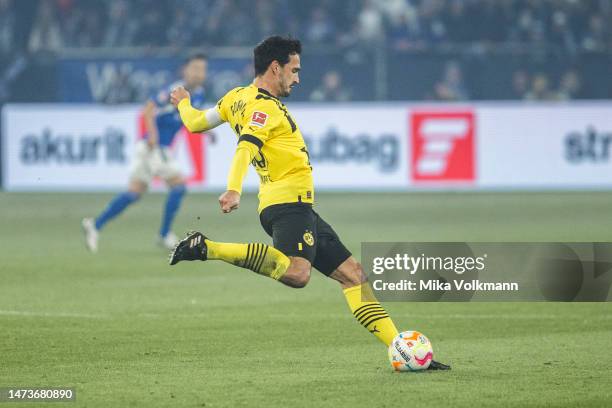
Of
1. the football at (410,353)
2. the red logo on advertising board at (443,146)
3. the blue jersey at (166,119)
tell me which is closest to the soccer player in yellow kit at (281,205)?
the football at (410,353)

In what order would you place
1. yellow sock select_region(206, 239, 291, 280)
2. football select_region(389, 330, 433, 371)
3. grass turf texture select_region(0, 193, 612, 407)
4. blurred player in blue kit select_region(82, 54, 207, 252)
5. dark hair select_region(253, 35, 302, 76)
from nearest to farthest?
1. grass turf texture select_region(0, 193, 612, 407)
2. football select_region(389, 330, 433, 371)
3. yellow sock select_region(206, 239, 291, 280)
4. dark hair select_region(253, 35, 302, 76)
5. blurred player in blue kit select_region(82, 54, 207, 252)

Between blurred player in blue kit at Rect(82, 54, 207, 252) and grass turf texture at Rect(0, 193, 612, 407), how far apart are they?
35cm

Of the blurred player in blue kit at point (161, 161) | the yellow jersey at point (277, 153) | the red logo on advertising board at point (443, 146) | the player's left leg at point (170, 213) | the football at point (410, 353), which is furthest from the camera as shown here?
the red logo on advertising board at point (443, 146)

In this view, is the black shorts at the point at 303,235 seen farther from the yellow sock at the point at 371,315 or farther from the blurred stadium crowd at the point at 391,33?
the blurred stadium crowd at the point at 391,33

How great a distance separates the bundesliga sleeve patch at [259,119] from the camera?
7.96 meters

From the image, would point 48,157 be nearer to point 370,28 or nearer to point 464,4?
point 370,28

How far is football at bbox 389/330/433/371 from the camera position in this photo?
7863mm

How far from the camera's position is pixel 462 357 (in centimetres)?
859

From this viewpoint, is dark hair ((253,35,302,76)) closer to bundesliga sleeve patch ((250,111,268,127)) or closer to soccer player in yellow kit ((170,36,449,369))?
soccer player in yellow kit ((170,36,449,369))

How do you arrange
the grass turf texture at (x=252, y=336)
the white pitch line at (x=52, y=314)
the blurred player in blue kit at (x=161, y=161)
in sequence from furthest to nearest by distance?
the blurred player in blue kit at (x=161, y=161)
the white pitch line at (x=52, y=314)
the grass turf texture at (x=252, y=336)

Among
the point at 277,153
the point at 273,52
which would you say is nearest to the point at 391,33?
the point at 273,52

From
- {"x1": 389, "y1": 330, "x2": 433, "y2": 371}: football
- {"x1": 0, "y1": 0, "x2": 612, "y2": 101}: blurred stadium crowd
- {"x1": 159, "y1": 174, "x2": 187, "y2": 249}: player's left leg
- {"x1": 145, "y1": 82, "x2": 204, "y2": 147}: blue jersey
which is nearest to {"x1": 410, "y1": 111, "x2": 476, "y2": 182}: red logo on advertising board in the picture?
{"x1": 0, "y1": 0, "x2": 612, "y2": 101}: blurred stadium crowd

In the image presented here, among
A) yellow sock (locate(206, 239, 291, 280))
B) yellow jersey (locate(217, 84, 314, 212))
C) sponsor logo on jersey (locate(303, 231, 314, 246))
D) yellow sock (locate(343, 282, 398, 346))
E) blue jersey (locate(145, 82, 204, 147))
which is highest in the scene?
blue jersey (locate(145, 82, 204, 147))

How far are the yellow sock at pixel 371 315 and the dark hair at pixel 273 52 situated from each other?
146 centimetres
